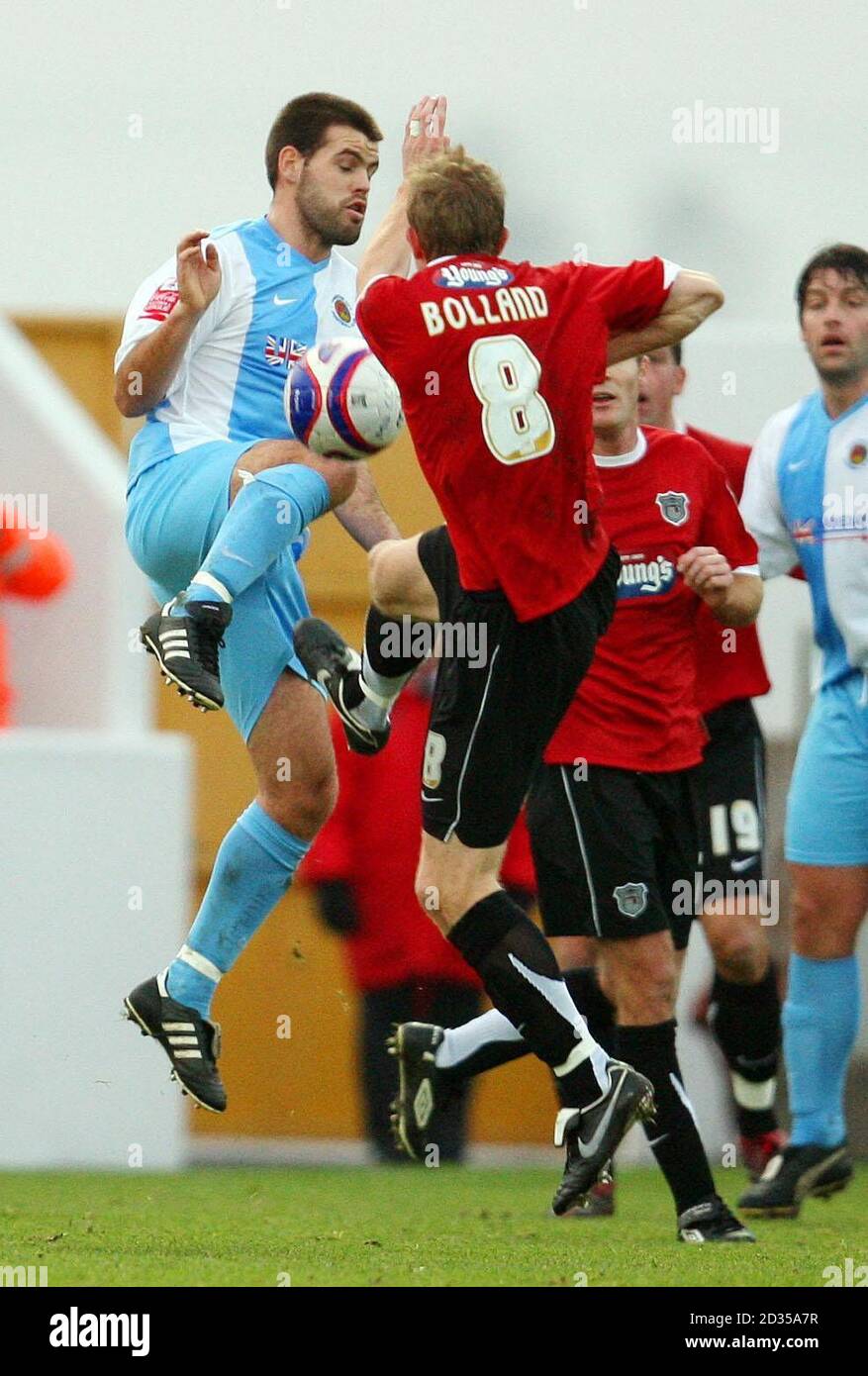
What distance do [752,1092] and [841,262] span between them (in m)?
2.60

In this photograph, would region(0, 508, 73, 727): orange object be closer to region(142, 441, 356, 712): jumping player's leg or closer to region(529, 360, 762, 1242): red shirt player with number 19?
region(529, 360, 762, 1242): red shirt player with number 19

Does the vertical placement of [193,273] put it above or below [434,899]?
above

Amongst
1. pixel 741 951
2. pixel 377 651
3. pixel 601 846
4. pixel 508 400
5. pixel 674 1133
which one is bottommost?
pixel 674 1133

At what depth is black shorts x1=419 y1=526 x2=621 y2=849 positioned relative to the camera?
5305 mm

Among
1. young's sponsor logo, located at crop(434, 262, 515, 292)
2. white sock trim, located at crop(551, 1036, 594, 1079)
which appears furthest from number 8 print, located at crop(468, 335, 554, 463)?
white sock trim, located at crop(551, 1036, 594, 1079)

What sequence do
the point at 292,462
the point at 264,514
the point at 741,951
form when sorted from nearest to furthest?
the point at 264,514, the point at 292,462, the point at 741,951

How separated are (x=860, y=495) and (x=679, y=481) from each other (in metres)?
0.67

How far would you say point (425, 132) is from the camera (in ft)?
19.3

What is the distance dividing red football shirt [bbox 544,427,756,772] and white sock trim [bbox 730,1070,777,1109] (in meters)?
Answer: 1.36

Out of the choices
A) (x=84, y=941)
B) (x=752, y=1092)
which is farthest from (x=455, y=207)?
(x=84, y=941)

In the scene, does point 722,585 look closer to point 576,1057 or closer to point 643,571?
point 643,571

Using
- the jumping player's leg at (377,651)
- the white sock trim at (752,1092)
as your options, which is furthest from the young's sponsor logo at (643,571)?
the white sock trim at (752,1092)

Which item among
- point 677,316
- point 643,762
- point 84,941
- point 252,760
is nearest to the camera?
point 677,316

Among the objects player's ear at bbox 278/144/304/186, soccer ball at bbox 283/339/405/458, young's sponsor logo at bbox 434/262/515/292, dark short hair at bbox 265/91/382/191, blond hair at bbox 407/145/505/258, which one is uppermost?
dark short hair at bbox 265/91/382/191
